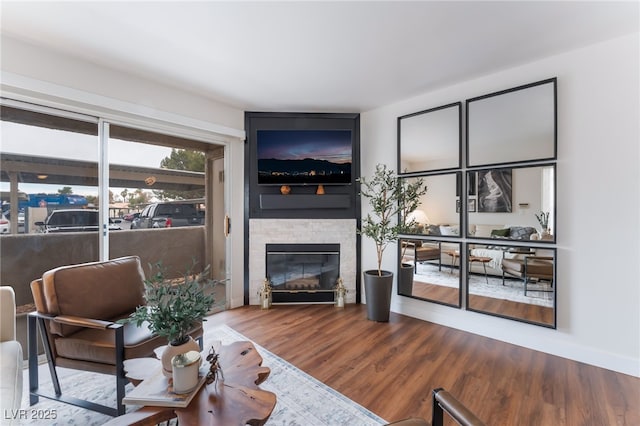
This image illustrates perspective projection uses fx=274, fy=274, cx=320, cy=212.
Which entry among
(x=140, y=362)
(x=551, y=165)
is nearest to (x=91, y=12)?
(x=140, y=362)

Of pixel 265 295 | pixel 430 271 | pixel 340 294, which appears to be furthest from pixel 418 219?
pixel 265 295

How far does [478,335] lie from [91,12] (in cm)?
422

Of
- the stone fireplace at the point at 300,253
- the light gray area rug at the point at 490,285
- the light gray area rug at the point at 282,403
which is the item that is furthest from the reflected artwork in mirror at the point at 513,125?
the light gray area rug at the point at 282,403

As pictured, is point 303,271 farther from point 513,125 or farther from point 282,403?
point 513,125

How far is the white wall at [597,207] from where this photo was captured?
2141 mm

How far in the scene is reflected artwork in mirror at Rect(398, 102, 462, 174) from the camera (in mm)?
2965

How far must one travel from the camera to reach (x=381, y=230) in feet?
10.5

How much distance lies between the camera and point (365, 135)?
3.73m

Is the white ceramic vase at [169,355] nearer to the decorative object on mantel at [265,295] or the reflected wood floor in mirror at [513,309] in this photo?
the decorative object on mantel at [265,295]

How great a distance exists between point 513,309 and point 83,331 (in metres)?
3.55

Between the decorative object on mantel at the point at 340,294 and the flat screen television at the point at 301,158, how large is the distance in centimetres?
134

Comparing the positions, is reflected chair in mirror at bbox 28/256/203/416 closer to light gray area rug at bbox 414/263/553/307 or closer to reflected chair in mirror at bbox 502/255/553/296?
light gray area rug at bbox 414/263/553/307

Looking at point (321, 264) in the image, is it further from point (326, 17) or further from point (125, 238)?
point (326, 17)

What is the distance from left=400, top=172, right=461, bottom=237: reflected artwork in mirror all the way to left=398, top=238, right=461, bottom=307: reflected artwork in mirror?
14 centimetres
